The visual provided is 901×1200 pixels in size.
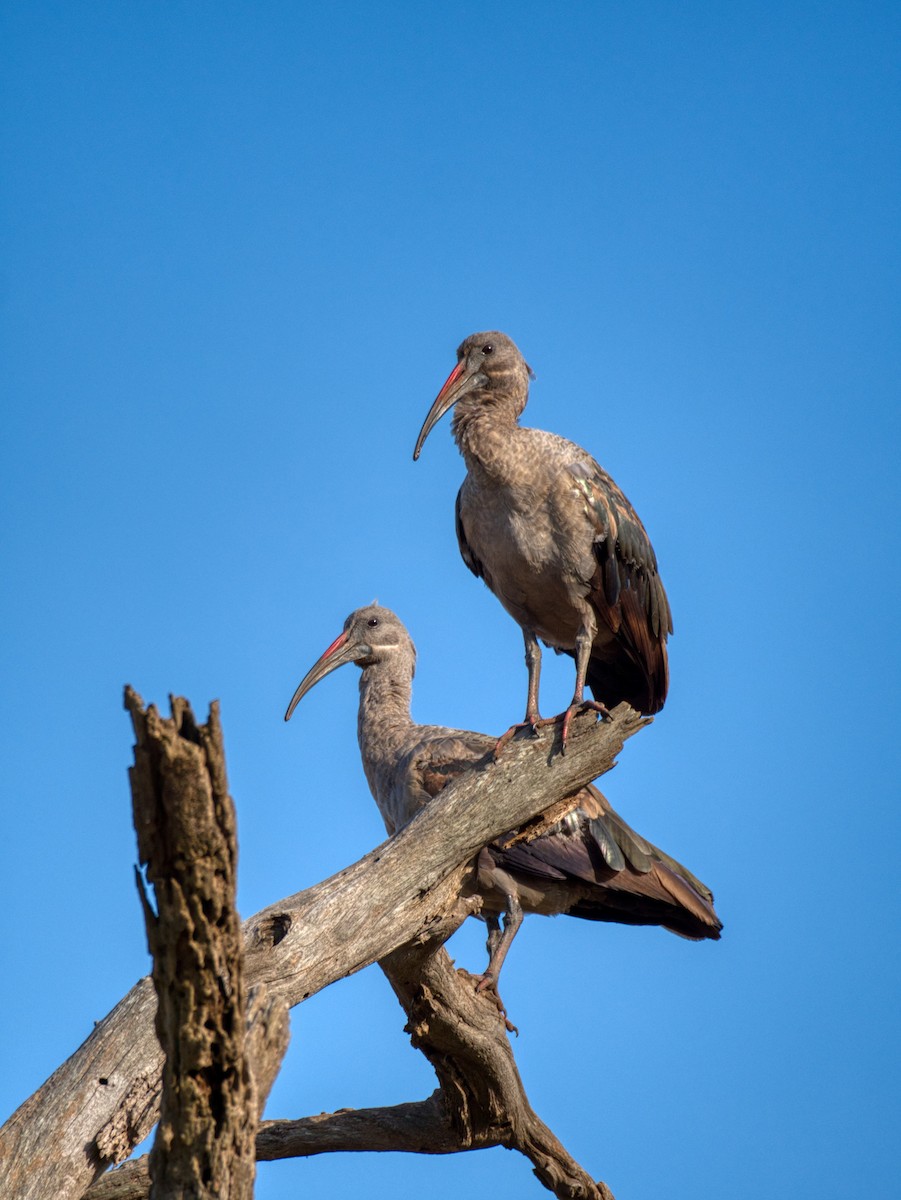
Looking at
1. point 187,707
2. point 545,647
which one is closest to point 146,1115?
point 187,707

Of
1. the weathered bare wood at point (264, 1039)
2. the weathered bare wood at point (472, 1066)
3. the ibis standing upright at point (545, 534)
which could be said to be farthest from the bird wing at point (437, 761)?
the weathered bare wood at point (264, 1039)

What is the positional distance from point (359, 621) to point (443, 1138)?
128 inches

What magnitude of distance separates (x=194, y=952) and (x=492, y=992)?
131 inches

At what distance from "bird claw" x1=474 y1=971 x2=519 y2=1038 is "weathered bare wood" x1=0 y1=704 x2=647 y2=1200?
790 millimetres

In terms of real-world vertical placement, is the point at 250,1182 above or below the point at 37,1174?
below

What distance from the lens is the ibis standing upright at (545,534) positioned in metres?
6.46

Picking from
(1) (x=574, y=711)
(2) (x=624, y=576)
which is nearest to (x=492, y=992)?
(1) (x=574, y=711)

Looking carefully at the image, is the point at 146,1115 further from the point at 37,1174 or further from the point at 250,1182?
the point at 250,1182

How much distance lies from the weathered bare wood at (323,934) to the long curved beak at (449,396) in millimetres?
1876

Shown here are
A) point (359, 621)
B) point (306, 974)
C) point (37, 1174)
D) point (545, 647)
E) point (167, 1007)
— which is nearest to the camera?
point (167, 1007)

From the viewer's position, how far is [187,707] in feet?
8.54

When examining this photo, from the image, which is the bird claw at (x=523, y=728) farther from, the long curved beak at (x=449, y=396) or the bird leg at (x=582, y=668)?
the long curved beak at (x=449, y=396)

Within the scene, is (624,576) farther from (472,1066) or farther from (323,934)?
(323,934)

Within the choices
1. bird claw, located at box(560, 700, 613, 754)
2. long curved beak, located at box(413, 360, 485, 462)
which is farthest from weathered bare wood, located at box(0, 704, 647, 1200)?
long curved beak, located at box(413, 360, 485, 462)
